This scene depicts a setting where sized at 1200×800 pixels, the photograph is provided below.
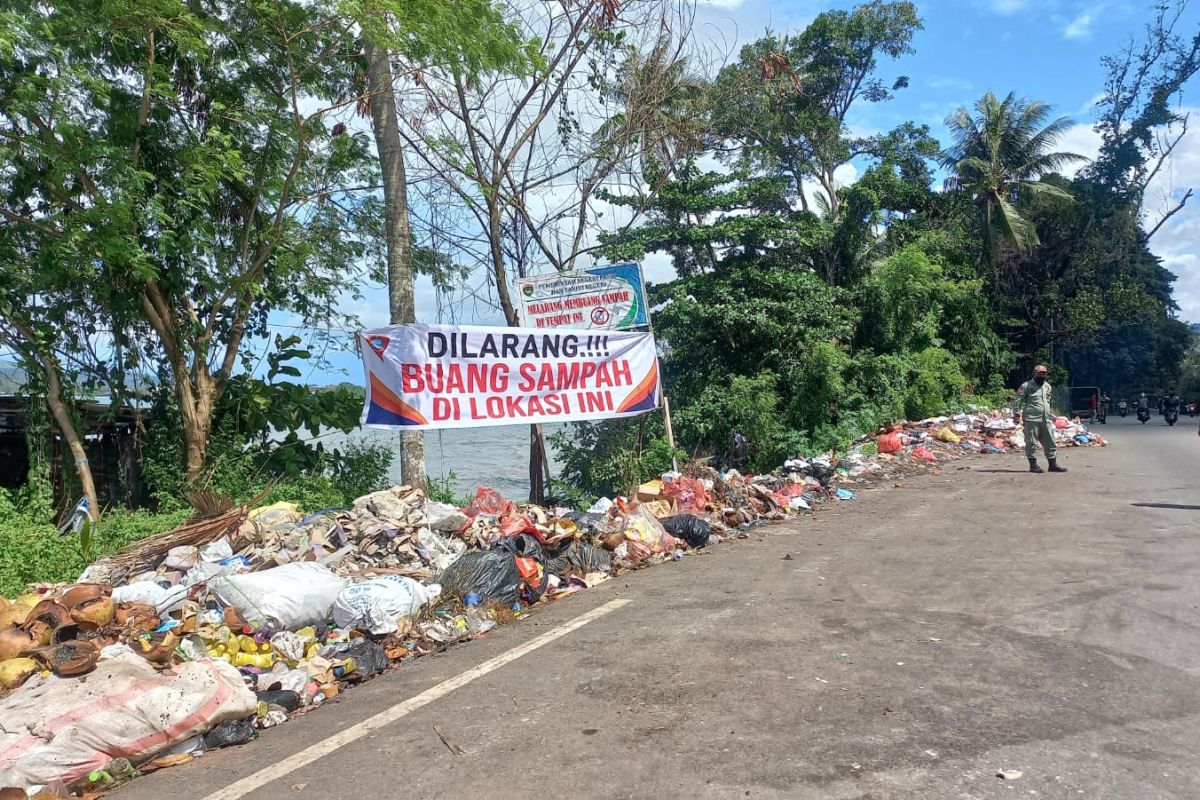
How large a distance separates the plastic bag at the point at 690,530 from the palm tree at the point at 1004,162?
25329 millimetres

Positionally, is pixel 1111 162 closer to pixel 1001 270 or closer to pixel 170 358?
pixel 1001 270

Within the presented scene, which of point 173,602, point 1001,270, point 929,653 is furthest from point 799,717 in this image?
point 1001,270

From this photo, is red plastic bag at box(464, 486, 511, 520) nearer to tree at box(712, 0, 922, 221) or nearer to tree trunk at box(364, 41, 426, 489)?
tree trunk at box(364, 41, 426, 489)

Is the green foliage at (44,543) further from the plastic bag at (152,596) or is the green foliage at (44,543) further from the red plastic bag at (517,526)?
the red plastic bag at (517,526)

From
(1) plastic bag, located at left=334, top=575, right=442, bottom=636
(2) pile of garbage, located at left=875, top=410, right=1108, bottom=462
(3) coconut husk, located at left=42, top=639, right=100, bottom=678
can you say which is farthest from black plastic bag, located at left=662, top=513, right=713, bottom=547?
(2) pile of garbage, located at left=875, top=410, right=1108, bottom=462

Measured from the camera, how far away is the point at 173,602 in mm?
5934

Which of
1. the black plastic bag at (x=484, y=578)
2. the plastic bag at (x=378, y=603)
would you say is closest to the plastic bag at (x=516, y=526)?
the black plastic bag at (x=484, y=578)

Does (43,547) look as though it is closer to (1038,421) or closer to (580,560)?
(580,560)

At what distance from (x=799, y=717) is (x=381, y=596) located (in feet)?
10.4

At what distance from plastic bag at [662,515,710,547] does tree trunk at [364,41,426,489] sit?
357 cm

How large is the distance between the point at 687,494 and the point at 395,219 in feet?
16.5

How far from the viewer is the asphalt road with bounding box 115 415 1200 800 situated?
133 inches

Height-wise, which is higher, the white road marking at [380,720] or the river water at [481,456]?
the river water at [481,456]

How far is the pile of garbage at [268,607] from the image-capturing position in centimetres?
403
